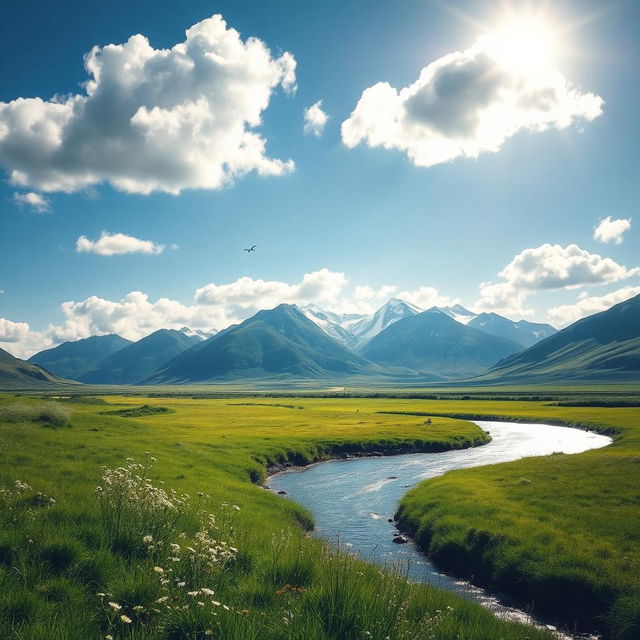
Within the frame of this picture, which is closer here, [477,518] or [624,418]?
[477,518]

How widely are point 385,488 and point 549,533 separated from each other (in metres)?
20.0

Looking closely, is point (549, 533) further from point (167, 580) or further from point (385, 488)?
point (167, 580)

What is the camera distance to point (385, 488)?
41.1 meters

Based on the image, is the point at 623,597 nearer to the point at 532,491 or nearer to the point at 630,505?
the point at 630,505

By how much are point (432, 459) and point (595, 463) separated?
22.5 m

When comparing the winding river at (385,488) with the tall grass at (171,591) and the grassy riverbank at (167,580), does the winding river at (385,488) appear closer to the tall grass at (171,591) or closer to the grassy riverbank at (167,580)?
the tall grass at (171,591)

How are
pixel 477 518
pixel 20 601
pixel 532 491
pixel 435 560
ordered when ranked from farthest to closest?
pixel 532 491, pixel 477 518, pixel 435 560, pixel 20 601

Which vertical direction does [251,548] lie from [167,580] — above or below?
below

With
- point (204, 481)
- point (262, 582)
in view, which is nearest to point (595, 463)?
point (204, 481)

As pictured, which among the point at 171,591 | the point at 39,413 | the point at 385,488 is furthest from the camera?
the point at 39,413

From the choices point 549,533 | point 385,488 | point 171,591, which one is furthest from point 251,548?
point 385,488

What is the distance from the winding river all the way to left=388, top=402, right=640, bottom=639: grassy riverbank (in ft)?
4.80

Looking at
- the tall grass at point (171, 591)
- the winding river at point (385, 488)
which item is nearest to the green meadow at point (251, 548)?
the tall grass at point (171, 591)

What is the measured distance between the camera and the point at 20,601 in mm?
8625
